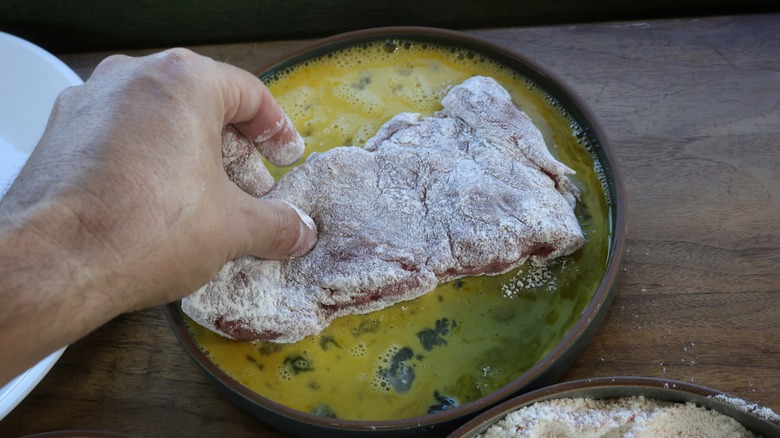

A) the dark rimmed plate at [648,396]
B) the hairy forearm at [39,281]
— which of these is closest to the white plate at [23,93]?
the hairy forearm at [39,281]

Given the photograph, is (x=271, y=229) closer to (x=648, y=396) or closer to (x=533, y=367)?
Answer: (x=533, y=367)

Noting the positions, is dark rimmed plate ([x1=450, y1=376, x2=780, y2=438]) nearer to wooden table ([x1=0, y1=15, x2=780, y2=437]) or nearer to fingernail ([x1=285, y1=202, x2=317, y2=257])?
wooden table ([x1=0, y1=15, x2=780, y2=437])

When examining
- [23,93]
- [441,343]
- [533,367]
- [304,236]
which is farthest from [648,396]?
[23,93]

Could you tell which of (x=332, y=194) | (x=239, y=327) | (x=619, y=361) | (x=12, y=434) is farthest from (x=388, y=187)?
(x=12, y=434)

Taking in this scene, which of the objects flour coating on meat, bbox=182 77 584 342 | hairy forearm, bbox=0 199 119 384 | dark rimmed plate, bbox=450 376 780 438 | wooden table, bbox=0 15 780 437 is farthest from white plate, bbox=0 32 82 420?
dark rimmed plate, bbox=450 376 780 438

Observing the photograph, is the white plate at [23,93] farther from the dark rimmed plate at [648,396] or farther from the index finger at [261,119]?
the dark rimmed plate at [648,396]

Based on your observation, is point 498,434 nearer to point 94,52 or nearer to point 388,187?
point 388,187
